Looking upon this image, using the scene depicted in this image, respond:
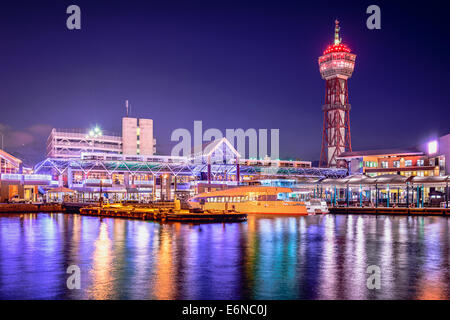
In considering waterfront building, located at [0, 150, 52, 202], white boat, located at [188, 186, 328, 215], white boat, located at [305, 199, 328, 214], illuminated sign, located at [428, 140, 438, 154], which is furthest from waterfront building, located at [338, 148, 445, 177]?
waterfront building, located at [0, 150, 52, 202]

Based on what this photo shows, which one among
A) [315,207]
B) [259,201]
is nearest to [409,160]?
[315,207]

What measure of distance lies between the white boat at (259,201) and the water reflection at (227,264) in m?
28.8

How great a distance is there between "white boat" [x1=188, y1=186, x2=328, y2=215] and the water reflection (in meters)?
28.8

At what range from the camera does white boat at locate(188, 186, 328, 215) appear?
74.9 metres

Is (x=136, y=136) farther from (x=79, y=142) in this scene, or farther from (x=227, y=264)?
(x=227, y=264)

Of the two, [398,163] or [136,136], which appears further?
[136,136]

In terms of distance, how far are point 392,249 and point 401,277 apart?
36.6 ft

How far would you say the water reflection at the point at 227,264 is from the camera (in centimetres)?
2059

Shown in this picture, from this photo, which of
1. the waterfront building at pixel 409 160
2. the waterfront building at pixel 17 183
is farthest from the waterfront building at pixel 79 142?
the waterfront building at pixel 409 160

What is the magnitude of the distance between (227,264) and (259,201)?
48.9 m

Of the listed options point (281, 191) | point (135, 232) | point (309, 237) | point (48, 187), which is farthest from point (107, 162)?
point (309, 237)

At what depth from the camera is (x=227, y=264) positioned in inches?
1099

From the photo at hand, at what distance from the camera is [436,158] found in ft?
→ 356

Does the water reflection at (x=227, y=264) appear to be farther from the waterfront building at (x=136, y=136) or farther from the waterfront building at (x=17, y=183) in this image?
the waterfront building at (x=136, y=136)
